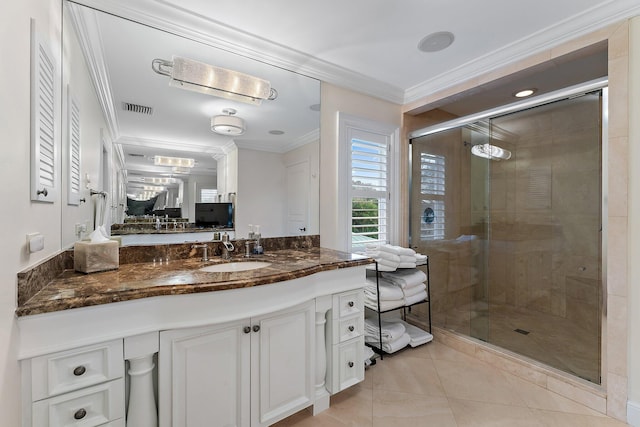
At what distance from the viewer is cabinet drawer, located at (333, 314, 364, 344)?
164 cm

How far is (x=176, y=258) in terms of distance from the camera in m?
1.68

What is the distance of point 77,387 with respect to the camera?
3.12 feet

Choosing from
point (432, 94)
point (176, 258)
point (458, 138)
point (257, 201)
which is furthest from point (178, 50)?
point (458, 138)

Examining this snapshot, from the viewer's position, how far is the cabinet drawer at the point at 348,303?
5.36 feet

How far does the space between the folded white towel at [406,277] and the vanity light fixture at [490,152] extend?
1356mm

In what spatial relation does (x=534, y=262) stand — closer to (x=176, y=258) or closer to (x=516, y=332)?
(x=516, y=332)

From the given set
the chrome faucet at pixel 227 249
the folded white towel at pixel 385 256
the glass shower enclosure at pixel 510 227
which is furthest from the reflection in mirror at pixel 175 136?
the glass shower enclosure at pixel 510 227

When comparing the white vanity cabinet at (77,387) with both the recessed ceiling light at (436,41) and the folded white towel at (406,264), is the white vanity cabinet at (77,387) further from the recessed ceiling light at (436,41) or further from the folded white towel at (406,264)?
the recessed ceiling light at (436,41)

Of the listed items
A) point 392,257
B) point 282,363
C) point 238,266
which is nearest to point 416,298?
point 392,257

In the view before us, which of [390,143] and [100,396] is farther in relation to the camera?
[390,143]

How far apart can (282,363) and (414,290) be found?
Result: 1.37 m

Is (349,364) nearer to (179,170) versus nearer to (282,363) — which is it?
(282,363)

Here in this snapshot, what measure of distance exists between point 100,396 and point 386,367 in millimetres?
1735

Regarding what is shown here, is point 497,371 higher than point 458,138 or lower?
lower
